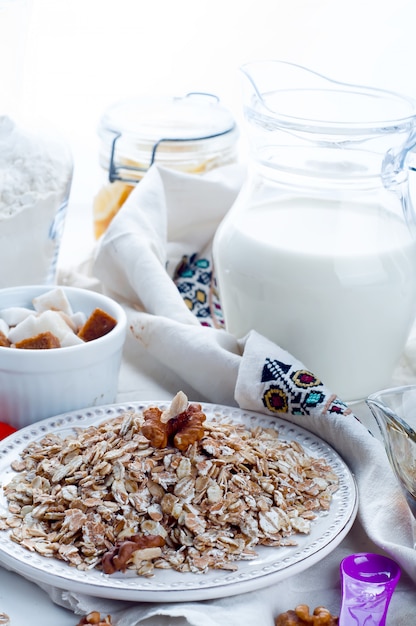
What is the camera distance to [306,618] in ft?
2.40

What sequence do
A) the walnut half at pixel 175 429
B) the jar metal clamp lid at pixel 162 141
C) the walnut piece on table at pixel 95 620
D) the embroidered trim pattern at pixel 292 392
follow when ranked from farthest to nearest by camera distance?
the jar metal clamp lid at pixel 162 141 → the embroidered trim pattern at pixel 292 392 → the walnut half at pixel 175 429 → the walnut piece on table at pixel 95 620

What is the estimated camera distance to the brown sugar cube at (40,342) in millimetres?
994

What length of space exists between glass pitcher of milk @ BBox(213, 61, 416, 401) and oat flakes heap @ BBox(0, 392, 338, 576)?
0.20 meters

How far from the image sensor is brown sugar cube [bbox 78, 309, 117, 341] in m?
1.05

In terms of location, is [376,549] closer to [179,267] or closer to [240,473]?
[240,473]

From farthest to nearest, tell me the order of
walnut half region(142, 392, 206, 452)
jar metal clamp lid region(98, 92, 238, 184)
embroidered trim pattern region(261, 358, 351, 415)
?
jar metal clamp lid region(98, 92, 238, 184) → embroidered trim pattern region(261, 358, 351, 415) → walnut half region(142, 392, 206, 452)

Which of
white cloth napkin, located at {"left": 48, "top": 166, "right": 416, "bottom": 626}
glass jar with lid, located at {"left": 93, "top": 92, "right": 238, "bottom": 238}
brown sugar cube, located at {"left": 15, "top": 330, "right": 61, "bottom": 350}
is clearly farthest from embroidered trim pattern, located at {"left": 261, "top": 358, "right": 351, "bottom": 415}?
glass jar with lid, located at {"left": 93, "top": 92, "right": 238, "bottom": 238}

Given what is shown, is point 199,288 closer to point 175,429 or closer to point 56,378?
point 56,378

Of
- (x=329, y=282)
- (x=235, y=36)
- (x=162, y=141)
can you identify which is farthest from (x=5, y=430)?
(x=235, y=36)

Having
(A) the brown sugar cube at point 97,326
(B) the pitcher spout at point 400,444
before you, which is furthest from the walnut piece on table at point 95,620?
(A) the brown sugar cube at point 97,326

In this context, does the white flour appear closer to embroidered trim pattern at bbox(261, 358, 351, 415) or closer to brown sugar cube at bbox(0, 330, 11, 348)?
brown sugar cube at bbox(0, 330, 11, 348)

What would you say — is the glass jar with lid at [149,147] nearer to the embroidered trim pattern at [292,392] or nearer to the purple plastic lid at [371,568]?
the embroidered trim pattern at [292,392]

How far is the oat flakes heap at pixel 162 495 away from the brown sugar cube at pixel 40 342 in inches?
4.8

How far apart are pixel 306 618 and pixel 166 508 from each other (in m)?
0.16
